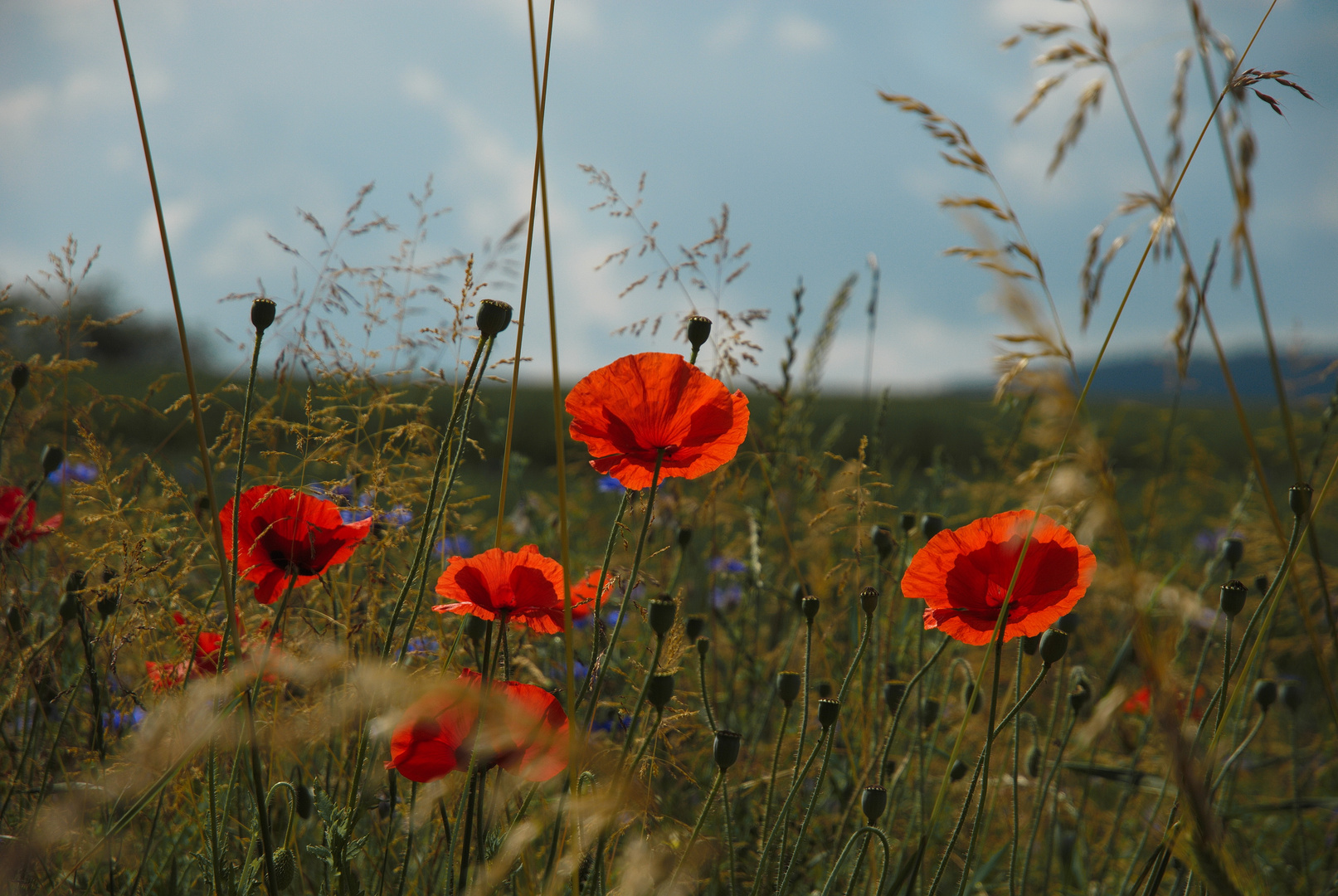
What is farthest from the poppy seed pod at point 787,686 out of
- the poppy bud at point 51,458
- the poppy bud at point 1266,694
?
the poppy bud at point 51,458

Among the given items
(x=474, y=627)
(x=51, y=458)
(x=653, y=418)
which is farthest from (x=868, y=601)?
(x=51, y=458)

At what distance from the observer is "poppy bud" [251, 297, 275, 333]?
2.83 feet

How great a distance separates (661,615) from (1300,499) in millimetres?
653

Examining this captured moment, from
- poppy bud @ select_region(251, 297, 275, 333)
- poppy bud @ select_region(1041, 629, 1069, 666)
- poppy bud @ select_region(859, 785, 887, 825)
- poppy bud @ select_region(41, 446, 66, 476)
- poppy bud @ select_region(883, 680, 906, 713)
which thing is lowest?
poppy bud @ select_region(859, 785, 887, 825)

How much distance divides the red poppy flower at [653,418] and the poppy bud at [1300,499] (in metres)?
0.55

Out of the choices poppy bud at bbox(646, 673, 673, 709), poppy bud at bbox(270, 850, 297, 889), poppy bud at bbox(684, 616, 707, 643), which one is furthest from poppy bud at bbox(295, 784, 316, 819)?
poppy bud at bbox(684, 616, 707, 643)

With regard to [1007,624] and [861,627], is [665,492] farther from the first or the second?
[1007,624]

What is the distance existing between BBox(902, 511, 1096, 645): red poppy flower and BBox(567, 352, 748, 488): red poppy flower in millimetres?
263

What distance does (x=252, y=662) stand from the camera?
2.69 ft

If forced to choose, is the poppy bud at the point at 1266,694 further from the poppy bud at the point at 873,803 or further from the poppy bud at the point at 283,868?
the poppy bud at the point at 283,868

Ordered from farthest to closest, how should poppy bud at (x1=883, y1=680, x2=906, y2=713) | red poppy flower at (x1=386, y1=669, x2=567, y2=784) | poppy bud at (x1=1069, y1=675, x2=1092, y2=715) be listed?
1. poppy bud at (x1=1069, y1=675, x2=1092, y2=715)
2. poppy bud at (x1=883, y1=680, x2=906, y2=713)
3. red poppy flower at (x1=386, y1=669, x2=567, y2=784)

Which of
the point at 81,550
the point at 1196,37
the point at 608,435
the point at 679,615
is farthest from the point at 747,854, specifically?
the point at 1196,37

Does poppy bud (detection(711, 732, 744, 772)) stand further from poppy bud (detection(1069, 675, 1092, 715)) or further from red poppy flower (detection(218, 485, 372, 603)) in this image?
poppy bud (detection(1069, 675, 1092, 715))

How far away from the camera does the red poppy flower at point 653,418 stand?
89 centimetres
